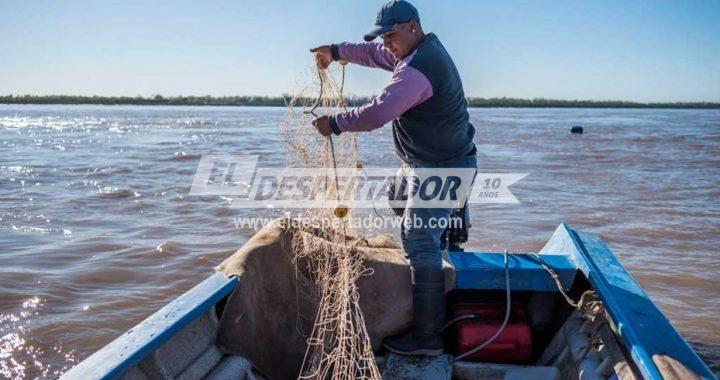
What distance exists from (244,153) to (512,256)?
14073mm

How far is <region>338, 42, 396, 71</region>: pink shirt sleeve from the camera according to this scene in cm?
381

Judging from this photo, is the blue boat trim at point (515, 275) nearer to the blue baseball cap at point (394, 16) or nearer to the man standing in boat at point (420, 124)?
the man standing in boat at point (420, 124)

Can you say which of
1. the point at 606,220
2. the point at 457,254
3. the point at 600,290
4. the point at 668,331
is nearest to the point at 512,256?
the point at 457,254

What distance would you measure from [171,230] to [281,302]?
5.08 meters

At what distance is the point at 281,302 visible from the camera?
3301 millimetres

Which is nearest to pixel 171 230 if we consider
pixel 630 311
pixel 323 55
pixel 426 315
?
pixel 323 55

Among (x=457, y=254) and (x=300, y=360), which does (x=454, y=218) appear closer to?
(x=457, y=254)

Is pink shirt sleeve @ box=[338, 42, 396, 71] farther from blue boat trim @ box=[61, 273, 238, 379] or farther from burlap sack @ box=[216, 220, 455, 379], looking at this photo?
blue boat trim @ box=[61, 273, 238, 379]

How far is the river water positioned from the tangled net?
7.10 ft

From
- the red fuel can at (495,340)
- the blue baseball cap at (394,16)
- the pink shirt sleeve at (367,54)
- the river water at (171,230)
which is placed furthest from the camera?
the river water at (171,230)

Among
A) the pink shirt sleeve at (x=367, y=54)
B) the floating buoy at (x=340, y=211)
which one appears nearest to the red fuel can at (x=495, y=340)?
the floating buoy at (x=340, y=211)

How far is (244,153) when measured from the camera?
667 inches

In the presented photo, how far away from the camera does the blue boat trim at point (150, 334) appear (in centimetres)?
220

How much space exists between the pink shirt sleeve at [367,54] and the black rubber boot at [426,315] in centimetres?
140
